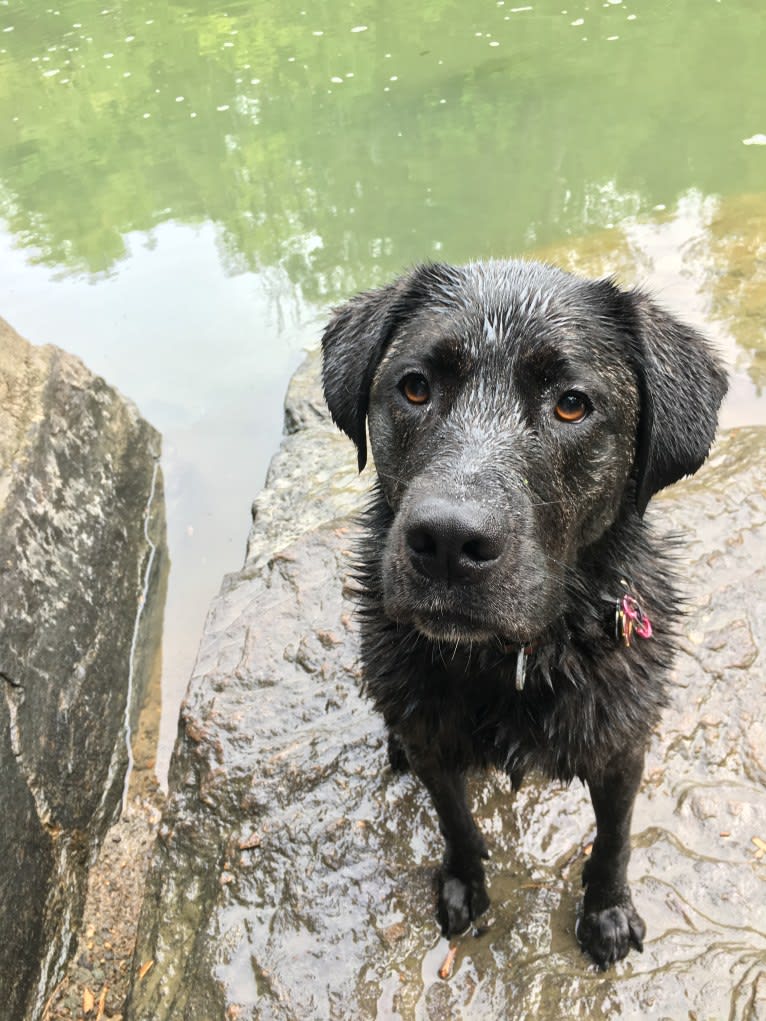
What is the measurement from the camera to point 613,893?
8.93 ft

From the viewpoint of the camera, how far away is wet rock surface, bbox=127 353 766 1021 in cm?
269

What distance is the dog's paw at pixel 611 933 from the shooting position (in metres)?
2.66

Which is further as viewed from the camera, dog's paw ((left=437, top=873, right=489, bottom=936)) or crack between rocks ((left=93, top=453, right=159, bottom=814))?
crack between rocks ((left=93, top=453, right=159, bottom=814))

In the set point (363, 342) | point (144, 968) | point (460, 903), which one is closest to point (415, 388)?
point (363, 342)

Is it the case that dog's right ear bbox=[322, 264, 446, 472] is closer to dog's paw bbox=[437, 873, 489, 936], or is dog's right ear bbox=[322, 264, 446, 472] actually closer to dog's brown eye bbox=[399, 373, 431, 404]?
dog's brown eye bbox=[399, 373, 431, 404]

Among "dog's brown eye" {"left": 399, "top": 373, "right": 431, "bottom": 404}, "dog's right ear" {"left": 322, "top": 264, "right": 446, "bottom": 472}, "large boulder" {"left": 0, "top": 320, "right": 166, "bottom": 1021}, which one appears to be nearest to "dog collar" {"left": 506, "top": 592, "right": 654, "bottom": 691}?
"dog's brown eye" {"left": 399, "top": 373, "right": 431, "bottom": 404}

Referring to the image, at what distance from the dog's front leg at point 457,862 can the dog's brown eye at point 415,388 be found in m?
1.27

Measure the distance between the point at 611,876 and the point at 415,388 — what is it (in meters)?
1.83

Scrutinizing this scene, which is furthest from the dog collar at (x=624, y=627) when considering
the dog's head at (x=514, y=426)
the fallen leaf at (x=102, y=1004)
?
the fallen leaf at (x=102, y=1004)

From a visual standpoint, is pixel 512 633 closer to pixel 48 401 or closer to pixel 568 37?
pixel 48 401

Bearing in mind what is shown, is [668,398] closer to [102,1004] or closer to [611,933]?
[611,933]

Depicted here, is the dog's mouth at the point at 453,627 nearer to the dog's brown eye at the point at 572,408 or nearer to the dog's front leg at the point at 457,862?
the dog's brown eye at the point at 572,408

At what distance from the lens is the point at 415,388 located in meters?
2.50

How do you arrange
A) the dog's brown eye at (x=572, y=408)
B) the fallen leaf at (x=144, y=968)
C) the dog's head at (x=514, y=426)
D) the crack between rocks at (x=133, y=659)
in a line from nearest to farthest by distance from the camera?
the dog's head at (x=514, y=426) < the dog's brown eye at (x=572, y=408) < the fallen leaf at (x=144, y=968) < the crack between rocks at (x=133, y=659)
